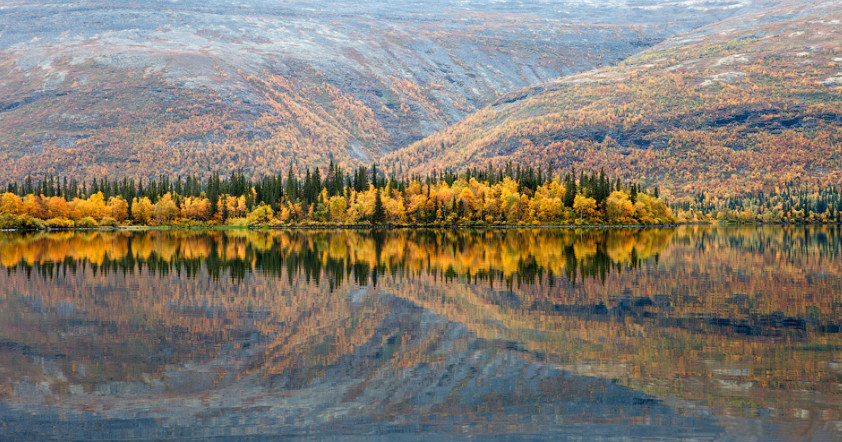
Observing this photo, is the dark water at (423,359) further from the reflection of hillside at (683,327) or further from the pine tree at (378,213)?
the pine tree at (378,213)

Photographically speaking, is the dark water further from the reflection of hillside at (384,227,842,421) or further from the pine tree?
the pine tree

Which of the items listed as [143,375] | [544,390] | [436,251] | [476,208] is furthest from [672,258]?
[476,208]

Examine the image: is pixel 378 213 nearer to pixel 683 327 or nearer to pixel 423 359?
pixel 683 327

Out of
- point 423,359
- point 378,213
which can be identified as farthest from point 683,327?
point 378,213

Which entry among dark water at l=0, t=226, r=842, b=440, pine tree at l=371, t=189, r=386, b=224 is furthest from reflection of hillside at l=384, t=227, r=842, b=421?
pine tree at l=371, t=189, r=386, b=224

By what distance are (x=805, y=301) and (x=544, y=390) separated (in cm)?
2194

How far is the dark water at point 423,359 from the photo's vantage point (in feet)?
54.5

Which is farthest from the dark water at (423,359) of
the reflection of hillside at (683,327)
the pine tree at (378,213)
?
the pine tree at (378,213)

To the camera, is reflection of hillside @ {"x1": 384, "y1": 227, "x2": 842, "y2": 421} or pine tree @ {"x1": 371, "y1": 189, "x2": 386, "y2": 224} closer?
reflection of hillside @ {"x1": 384, "y1": 227, "x2": 842, "y2": 421}

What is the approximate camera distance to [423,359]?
22094 millimetres

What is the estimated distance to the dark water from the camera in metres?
16.6

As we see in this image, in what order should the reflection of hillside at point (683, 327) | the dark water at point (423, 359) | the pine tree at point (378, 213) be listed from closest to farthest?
the dark water at point (423, 359)
the reflection of hillside at point (683, 327)
the pine tree at point (378, 213)

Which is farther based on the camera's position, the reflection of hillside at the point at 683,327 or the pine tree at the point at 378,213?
the pine tree at the point at 378,213

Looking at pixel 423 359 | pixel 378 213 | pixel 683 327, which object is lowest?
pixel 378 213
